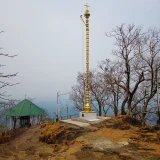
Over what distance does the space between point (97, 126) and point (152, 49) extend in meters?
9.90

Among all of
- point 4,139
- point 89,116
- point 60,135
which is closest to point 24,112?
point 4,139

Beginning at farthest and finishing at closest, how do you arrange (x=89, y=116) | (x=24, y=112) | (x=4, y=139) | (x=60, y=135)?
(x=24, y=112), (x=89, y=116), (x=4, y=139), (x=60, y=135)

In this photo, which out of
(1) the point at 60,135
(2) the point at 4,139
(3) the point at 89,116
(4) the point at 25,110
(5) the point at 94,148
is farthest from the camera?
(4) the point at 25,110

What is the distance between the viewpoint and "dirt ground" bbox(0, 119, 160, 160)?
10703mm

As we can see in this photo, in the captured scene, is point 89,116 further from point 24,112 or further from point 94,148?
point 24,112

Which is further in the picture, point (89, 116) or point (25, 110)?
point (25, 110)

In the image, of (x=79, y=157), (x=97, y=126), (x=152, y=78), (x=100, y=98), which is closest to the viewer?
(x=79, y=157)

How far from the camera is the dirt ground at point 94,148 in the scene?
10.7m

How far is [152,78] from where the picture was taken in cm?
2109

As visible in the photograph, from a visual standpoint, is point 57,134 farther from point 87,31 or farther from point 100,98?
point 100,98

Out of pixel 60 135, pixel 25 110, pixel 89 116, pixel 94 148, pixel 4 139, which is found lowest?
pixel 4 139

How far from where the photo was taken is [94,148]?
475 inches

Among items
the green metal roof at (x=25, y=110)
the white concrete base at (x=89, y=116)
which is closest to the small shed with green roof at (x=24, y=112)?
the green metal roof at (x=25, y=110)

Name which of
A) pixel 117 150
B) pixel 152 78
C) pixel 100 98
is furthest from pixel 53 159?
pixel 100 98
